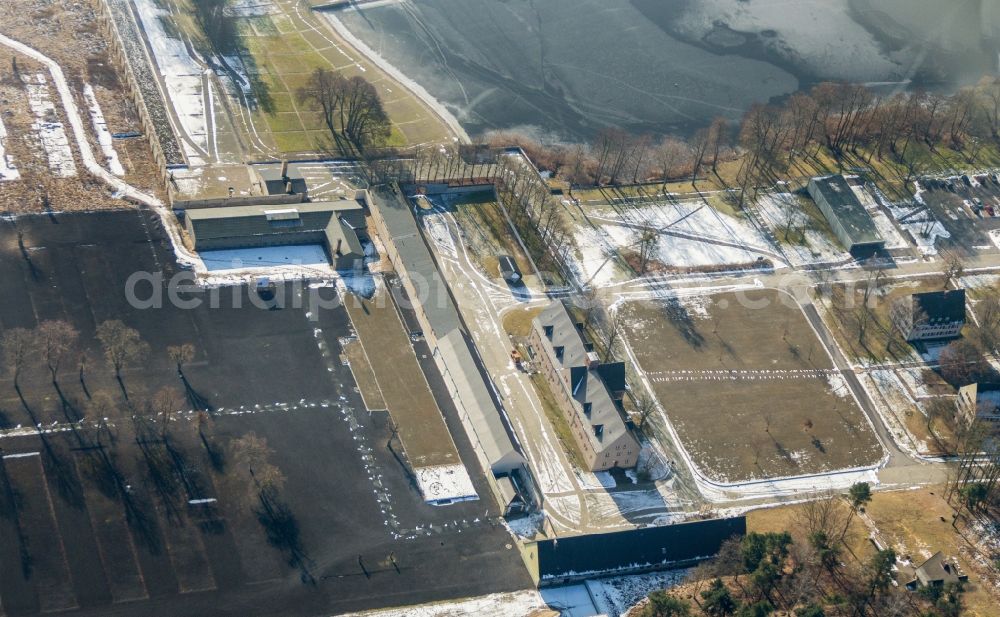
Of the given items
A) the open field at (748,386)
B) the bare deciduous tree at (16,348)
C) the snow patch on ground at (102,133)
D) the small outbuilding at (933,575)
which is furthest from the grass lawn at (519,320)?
the snow patch on ground at (102,133)

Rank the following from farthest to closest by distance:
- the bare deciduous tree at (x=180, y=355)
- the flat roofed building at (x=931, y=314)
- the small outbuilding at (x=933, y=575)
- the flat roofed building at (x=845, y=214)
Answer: the flat roofed building at (x=845, y=214)
the flat roofed building at (x=931, y=314)
the bare deciduous tree at (x=180, y=355)
the small outbuilding at (x=933, y=575)

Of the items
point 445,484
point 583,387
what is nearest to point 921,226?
point 583,387

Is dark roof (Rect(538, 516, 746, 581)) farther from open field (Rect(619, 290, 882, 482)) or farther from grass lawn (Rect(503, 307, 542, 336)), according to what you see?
grass lawn (Rect(503, 307, 542, 336))

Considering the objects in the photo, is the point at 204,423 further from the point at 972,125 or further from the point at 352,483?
the point at 972,125

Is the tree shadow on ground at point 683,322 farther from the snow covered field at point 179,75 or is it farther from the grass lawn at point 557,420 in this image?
the snow covered field at point 179,75

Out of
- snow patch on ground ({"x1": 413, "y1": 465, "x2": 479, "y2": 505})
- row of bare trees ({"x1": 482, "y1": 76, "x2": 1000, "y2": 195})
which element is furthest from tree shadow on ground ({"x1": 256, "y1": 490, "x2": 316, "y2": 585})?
row of bare trees ({"x1": 482, "y1": 76, "x2": 1000, "y2": 195})
